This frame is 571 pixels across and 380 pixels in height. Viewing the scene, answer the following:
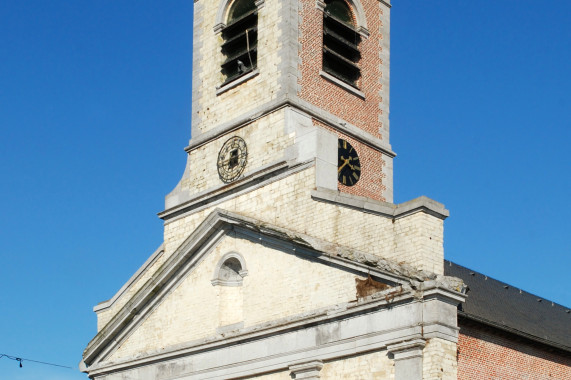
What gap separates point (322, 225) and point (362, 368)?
3.48 metres

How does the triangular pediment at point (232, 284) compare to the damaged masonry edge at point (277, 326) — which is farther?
the triangular pediment at point (232, 284)

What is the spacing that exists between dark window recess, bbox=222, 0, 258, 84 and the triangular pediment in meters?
4.80

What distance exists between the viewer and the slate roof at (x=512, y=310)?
18906mm

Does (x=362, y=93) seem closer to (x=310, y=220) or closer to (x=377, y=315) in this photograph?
(x=310, y=220)

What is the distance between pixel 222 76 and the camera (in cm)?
2500

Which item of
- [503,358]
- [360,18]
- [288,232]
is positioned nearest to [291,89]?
[360,18]

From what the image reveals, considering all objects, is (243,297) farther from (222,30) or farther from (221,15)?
(221,15)

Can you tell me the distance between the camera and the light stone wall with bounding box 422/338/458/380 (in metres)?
16.3

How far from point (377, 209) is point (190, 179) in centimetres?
736

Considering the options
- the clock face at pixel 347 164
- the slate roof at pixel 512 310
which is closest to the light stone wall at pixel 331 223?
the slate roof at pixel 512 310

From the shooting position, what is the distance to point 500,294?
75.0 feet

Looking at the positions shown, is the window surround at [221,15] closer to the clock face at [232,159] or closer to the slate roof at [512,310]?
the clock face at [232,159]

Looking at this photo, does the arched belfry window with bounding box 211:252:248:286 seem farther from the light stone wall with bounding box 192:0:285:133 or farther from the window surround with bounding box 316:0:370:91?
the window surround with bounding box 316:0:370:91

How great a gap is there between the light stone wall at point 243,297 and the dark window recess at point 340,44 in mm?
5790
